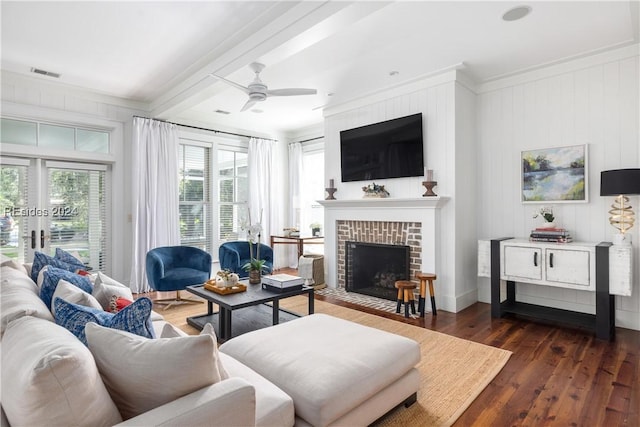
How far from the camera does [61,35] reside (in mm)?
3311

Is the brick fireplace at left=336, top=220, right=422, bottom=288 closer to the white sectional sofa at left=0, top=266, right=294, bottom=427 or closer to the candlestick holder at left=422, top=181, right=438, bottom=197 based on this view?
the candlestick holder at left=422, top=181, right=438, bottom=197

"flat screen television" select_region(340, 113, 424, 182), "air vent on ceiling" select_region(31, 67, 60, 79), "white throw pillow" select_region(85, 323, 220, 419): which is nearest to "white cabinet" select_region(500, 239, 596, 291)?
"flat screen television" select_region(340, 113, 424, 182)

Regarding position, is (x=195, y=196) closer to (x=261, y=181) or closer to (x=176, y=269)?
(x=261, y=181)

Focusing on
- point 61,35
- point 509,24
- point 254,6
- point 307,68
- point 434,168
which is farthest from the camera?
point 434,168

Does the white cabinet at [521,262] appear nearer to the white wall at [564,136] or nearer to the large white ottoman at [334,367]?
the white wall at [564,136]

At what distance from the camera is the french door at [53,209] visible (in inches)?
170

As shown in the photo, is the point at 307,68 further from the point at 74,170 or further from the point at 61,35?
the point at 74,170

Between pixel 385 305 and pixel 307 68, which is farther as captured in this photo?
pixel 385 305

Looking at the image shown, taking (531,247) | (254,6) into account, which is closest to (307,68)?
(254,6)

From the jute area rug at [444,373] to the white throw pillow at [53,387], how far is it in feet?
4.79

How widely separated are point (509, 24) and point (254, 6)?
2.16 m

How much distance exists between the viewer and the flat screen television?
431cm

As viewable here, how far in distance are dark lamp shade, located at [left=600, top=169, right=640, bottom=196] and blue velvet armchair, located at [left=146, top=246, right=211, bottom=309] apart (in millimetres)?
4256

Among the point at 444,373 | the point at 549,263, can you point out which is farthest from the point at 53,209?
the point at 549,263
